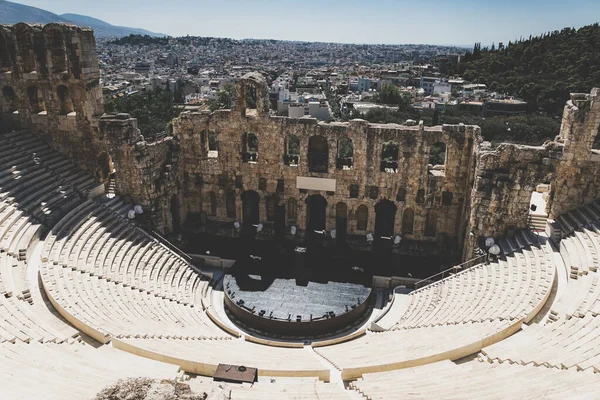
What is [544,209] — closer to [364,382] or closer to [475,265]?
A: [475,265]

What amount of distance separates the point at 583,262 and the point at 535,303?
384 centimetres

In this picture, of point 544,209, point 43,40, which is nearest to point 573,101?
point 544,209

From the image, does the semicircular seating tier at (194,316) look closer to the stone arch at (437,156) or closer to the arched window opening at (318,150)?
the arched window opening at (318,150)

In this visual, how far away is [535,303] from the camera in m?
18.1

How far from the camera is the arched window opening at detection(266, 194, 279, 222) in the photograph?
29.8 m

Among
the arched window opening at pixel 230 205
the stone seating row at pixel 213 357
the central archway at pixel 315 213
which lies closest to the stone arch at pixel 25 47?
the arched window opening at pixel 230 205

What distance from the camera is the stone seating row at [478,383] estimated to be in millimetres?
11891

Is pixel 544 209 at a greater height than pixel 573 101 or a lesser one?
lesser

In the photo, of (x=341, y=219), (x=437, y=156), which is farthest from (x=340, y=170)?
(x=437, y=156)

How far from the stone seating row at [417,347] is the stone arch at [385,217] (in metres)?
11.3

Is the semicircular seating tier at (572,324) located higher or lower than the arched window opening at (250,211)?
higher

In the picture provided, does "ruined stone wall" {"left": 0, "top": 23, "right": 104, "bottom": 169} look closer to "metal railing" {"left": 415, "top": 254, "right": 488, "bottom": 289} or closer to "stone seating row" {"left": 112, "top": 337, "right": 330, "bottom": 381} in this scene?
"stone seating row" {"left": 112, "top": 337, "right": 330, "bottom": 381}

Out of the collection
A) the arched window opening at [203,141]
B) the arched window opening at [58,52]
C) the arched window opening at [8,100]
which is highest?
the arched window opening at [58,52]

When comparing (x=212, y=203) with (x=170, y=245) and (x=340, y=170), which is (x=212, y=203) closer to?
(x=170, y=245)
